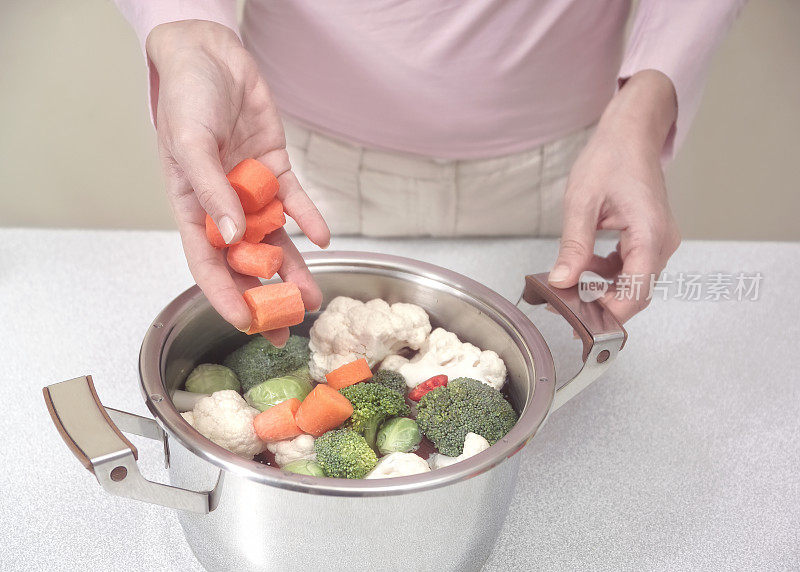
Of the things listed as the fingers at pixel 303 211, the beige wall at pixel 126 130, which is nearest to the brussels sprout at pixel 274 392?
the fingers at pixel 303 211

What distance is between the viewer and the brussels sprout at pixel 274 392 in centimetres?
108

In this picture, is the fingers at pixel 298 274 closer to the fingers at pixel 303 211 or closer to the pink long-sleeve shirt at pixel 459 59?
the fingers at pixel 303 211

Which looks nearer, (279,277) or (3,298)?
(279,277)

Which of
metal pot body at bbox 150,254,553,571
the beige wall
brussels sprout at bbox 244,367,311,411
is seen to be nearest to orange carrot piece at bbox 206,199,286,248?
metal pot body at bbox 150,254,553,571

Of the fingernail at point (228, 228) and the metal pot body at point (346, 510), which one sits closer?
the metal pot body at point (346, 510)

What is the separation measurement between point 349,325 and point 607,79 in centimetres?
92

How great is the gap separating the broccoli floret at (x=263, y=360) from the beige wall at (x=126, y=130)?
2.42m

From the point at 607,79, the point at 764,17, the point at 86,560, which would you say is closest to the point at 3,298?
the point at 86,560

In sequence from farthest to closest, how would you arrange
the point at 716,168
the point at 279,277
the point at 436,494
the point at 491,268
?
the point at 716,168, the point at 491,268, the point at 279,277, the point at 436,494

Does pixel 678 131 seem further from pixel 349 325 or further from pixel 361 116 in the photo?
pixel 349 325

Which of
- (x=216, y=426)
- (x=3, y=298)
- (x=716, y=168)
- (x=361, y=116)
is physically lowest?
(x=716, y=168)

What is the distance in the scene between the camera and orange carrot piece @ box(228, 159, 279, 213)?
3.61 feet

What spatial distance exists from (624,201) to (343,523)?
77 cm

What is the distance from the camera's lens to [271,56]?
1.61m
